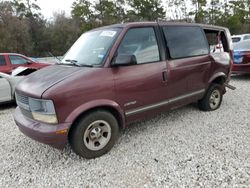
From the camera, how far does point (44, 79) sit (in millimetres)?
3199

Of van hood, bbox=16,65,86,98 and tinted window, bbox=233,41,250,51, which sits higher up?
van hood, bbox=16,65,86,98

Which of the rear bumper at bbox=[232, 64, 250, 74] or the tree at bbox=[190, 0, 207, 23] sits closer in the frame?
the rear bumper at bbox=[232, 64, 250, 74]

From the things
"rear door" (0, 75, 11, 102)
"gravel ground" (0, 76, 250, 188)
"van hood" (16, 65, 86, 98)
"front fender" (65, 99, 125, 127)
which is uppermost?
"van hood" (16, 65, 86, 98)

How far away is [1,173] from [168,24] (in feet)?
Result: 11.7

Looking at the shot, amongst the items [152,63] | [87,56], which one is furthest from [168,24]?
[87,56]

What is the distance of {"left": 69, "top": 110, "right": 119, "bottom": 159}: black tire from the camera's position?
307 cm

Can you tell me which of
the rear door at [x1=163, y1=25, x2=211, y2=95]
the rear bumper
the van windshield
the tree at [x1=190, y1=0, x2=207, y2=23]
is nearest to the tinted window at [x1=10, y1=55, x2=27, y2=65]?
the van windshield

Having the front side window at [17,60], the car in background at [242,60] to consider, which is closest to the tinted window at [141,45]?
the car in background at [242,60]

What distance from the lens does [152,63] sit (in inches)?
145

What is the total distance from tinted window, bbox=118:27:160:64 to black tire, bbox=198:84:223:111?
1794 mm

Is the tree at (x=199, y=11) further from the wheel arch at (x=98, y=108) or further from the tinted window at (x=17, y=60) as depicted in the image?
the wheel arch at (x=98, y=108)

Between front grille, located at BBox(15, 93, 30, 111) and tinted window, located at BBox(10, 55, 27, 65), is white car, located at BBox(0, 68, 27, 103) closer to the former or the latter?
front grille, located at BBox(15, 93, 30, 111)

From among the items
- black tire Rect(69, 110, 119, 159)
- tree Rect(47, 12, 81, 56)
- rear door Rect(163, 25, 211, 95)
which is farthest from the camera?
tree Rect(47, 12, 81, 56)

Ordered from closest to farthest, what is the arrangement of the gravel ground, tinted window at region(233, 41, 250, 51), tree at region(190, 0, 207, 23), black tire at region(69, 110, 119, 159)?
the gravel ground
black tire at region(69, 110, 119, 159)
tinted window at region(233, 41, 250, 51)
tree at region(190, 0, 207, 23)
